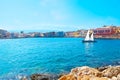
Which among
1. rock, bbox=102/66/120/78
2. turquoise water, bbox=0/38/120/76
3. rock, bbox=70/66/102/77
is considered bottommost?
turquoise water, bbox=0/38/120/76

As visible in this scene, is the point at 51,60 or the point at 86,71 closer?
the point at 86,71

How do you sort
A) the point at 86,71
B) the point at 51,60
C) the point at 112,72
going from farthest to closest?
1. the point at 51,60
2. the point at 112,72
3. the point at 86,71

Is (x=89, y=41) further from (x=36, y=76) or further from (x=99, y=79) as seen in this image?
(x=99, y=79)

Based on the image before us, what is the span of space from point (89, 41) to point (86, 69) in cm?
14013

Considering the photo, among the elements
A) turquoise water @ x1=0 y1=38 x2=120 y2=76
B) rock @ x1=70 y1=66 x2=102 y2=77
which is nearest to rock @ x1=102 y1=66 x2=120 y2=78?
rock @ x1=70 y1=66 x2=102 y2=77

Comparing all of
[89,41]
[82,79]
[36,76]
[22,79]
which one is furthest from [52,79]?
[89,41]

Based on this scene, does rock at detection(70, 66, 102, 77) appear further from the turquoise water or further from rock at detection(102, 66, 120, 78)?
the turquoise water

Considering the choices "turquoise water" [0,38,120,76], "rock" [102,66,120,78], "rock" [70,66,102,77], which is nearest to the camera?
"rock" [70,66,102,77]

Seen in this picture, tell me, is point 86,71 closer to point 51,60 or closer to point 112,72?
point 112,72

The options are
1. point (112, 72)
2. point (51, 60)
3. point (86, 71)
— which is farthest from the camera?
point (51, 60)

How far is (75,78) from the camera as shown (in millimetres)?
21062

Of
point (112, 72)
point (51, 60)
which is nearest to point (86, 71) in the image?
point (112, 72)

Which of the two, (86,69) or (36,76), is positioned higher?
(86,69)

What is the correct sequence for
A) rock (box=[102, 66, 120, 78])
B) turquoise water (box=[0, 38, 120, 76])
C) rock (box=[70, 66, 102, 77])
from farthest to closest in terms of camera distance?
turquoise water (box=[0, 38, 120, 76]), rock (box=[102, 66, 120, 78]), rock (box=[70, 66, 102, 77])
